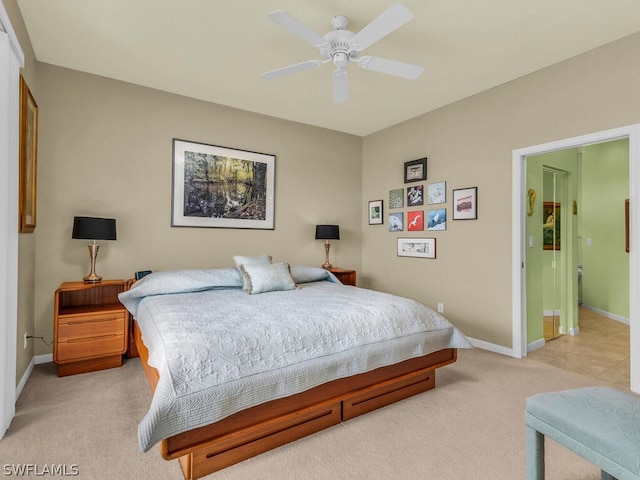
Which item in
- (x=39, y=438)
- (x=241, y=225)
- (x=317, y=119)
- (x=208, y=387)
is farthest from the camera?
(x=317, y=119)

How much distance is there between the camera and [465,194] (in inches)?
148

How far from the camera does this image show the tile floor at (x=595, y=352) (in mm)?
3010

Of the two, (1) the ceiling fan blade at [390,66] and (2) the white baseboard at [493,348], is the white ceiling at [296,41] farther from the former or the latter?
(2) the white baseboard at [493,348]

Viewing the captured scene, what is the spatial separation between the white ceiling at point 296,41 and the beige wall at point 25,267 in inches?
4.6

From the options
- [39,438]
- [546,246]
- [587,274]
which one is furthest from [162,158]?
[587,274]

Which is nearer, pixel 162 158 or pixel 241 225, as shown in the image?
pixel 162 158

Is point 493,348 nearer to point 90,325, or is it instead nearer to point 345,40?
point 345,40

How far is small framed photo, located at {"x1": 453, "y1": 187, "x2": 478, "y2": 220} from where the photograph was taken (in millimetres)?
Answer: 3670

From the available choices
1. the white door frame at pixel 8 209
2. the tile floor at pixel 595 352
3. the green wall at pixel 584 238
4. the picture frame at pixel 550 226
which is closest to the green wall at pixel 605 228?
the green wall at pixel 584 238

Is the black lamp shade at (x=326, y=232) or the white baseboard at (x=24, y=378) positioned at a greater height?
the black lamp shade at (x=326, y=232)

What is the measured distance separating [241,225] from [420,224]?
2.23 meters

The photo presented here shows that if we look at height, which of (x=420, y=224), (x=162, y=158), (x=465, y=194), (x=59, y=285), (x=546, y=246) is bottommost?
(x=59, y=285)

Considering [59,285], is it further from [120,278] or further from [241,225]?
[241,225]

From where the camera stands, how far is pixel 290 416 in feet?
6.03
